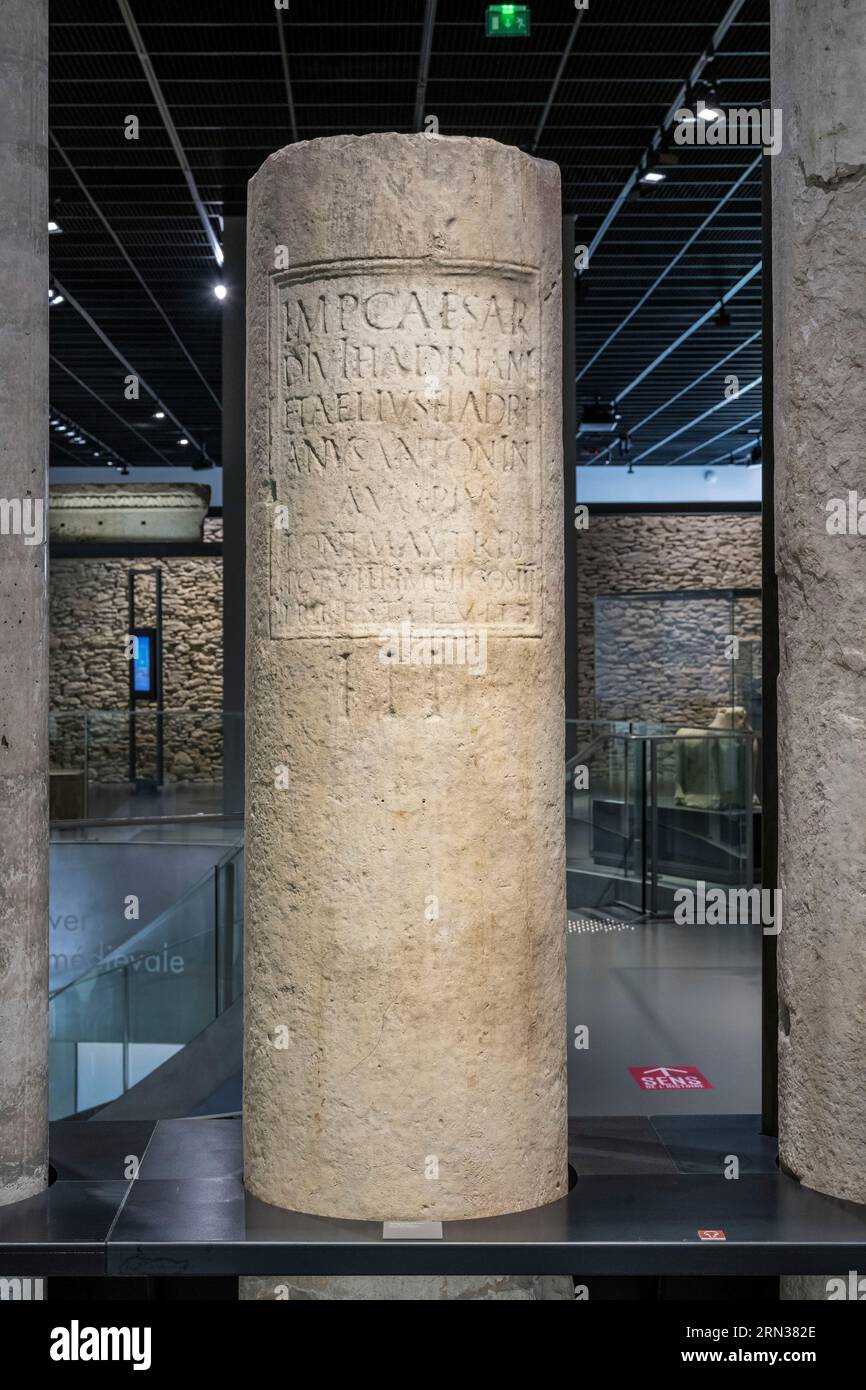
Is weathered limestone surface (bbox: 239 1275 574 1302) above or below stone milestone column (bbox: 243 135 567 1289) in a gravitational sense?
below

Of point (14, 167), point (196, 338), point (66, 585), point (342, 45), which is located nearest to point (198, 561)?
point (66, 585)

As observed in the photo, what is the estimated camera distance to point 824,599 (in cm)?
361

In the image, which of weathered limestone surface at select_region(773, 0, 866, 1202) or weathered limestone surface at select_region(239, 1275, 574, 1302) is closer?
weathered limestone surface at select_region(239, 1275, 574, 1302)

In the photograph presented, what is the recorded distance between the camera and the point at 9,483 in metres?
3.59

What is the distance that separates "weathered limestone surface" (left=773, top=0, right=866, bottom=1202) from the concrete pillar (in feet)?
6.56

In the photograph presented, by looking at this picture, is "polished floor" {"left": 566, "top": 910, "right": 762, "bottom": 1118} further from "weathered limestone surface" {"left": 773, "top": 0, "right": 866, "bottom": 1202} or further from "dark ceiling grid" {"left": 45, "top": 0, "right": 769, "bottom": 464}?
"dark ceiling grid" {"left": 45, "top": 0, "right": 769, "bottom": 464}

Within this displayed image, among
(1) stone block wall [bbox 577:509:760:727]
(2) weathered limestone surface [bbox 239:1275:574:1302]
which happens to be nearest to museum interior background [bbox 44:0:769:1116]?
(2) weathered limestone surface [bbox 239:1275:574:1302]

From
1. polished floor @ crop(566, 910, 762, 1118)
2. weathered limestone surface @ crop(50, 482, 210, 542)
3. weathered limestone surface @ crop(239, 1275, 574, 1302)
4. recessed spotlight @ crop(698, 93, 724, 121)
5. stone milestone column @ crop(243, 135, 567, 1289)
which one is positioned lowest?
weathered limestone surface @ crop(239, 1275, 574, 1302)

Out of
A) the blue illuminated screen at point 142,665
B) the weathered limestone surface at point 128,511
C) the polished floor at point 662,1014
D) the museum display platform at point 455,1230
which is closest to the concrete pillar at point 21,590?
the museum display platform at point 455,1230

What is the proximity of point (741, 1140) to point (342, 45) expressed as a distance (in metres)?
5.86

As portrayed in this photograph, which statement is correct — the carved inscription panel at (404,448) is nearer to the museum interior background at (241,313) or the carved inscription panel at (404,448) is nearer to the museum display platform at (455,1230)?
the museum display platform at (455,1230)

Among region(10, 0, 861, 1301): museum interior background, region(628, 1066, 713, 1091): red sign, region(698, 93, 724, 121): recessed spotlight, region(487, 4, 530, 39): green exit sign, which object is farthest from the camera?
region(698, 93, 724, 121): recessed spotlight

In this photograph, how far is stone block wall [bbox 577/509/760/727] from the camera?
17625mm

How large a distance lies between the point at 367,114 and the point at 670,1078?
5.84 meters
